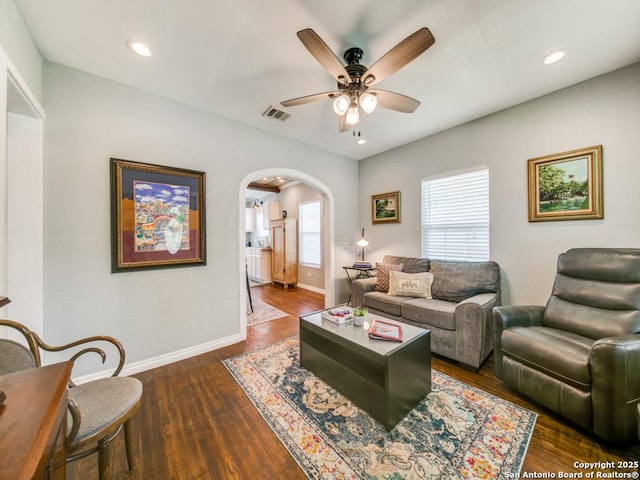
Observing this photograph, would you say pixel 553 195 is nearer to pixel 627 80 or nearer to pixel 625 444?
pixel 627 80

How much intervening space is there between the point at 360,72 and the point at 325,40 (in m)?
0.34

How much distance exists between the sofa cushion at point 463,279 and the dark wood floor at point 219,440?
88 centimetres

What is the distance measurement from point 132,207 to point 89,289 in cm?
81

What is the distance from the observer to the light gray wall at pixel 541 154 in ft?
7.13

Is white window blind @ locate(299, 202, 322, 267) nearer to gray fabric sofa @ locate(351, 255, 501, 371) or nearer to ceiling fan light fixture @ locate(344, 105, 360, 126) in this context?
gray fabric sofa @ locate(351, 255, 501, 371)

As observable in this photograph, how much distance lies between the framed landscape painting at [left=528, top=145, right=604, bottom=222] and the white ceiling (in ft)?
2.42

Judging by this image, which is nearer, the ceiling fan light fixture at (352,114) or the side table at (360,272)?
the ceiling fan light fixture at (352,114)

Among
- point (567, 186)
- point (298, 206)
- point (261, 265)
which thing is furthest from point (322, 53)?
point (261, 265)

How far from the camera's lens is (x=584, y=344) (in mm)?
1725

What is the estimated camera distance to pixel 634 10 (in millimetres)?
1603

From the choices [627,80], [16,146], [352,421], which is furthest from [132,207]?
[627,80]

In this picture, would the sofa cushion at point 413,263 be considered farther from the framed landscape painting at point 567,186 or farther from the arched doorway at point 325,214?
the framed landscape painting at point 567,186

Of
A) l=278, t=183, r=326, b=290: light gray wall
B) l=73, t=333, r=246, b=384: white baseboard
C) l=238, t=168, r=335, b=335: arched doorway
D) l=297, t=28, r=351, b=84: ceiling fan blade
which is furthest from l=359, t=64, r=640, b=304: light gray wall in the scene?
l=73, t=333, r=246, b=384: white baseboard

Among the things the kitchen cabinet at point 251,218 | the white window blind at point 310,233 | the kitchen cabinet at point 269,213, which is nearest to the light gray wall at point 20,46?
the white window blind at point 310,233
